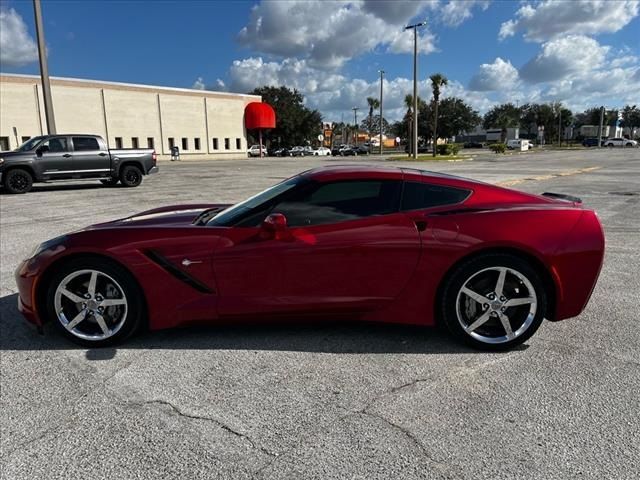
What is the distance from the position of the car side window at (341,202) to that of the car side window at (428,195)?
0.07 m

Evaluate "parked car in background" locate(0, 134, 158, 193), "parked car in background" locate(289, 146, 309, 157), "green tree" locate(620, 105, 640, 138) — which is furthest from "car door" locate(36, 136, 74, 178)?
"green tree" locate(620, 105, 640, 138)

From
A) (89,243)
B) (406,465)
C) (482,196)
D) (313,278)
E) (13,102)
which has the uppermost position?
(13,102)

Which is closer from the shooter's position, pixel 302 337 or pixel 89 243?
pixel 89 243

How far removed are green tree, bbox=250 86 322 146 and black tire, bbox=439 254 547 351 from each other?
8018cm

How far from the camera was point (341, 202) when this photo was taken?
3.50m

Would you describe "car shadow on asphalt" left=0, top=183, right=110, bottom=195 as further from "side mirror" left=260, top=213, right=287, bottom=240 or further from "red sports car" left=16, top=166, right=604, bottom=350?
"side mirror" left=260, top=213, right=287, bottom=240

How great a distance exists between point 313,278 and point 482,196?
1.40m

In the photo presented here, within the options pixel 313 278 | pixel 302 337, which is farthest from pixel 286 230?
pixel 302 337

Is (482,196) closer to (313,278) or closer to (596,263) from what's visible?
(596,263)

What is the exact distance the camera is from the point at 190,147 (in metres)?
57.8

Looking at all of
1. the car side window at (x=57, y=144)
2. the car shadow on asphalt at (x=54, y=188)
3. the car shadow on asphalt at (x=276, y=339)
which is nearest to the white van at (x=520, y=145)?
the car shadow on asphalt at (x=54, y=188)

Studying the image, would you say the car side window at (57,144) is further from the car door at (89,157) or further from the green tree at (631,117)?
the green tree at (631,117)

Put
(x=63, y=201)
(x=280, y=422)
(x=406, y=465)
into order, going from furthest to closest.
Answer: (x=63, y=201) → (x=280, y=422) → (x=406, y=465)

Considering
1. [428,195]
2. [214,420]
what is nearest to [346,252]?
[428,195]
